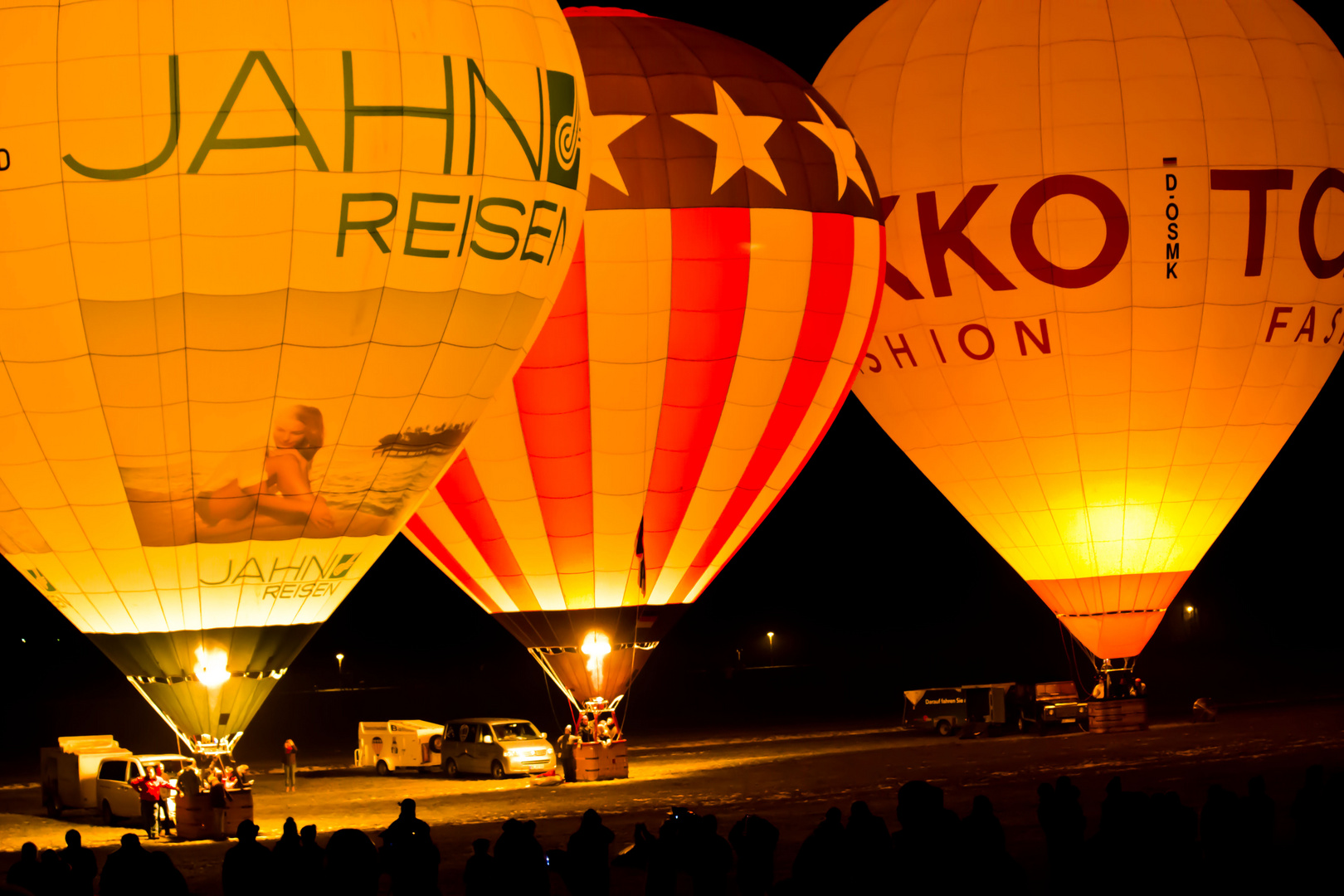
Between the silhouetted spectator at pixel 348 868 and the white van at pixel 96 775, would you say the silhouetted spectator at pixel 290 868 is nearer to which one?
the silhouetted spectator at pixel 348 868

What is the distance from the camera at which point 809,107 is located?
63.1ft

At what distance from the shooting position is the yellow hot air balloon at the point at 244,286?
1282 centimetres

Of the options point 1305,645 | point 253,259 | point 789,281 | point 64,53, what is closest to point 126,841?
point 253,259

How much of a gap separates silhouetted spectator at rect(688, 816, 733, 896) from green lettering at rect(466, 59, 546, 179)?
6.95 metres

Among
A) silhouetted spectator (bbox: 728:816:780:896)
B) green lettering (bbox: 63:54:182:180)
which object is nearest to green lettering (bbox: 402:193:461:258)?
green lettering (bbox: 63:54:182:180)

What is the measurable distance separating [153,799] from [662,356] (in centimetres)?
674

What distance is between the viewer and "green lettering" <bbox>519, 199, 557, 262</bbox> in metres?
14.5

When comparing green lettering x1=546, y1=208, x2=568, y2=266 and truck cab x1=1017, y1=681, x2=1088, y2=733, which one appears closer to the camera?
green lettering x1=546, y1=208, x2=568, y2=266

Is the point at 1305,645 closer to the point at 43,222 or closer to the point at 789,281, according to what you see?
the point at 789,281

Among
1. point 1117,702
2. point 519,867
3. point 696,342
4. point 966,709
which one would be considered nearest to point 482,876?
point 519,867

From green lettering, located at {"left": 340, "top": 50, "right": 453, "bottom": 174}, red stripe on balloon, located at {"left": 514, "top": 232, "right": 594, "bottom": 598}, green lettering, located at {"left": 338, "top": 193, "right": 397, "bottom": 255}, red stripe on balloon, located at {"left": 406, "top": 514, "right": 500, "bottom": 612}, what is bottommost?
red stripe on balloon, located at {"left": 406, "top": 514, "right": 500, "bottom": 612}

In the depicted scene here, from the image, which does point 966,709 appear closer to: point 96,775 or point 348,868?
point 96,775

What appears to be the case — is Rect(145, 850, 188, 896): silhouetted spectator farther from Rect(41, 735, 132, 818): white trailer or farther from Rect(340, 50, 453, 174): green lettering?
Rect(41, 735, 132, 818): white trailer

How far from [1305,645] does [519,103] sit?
1359 inches
